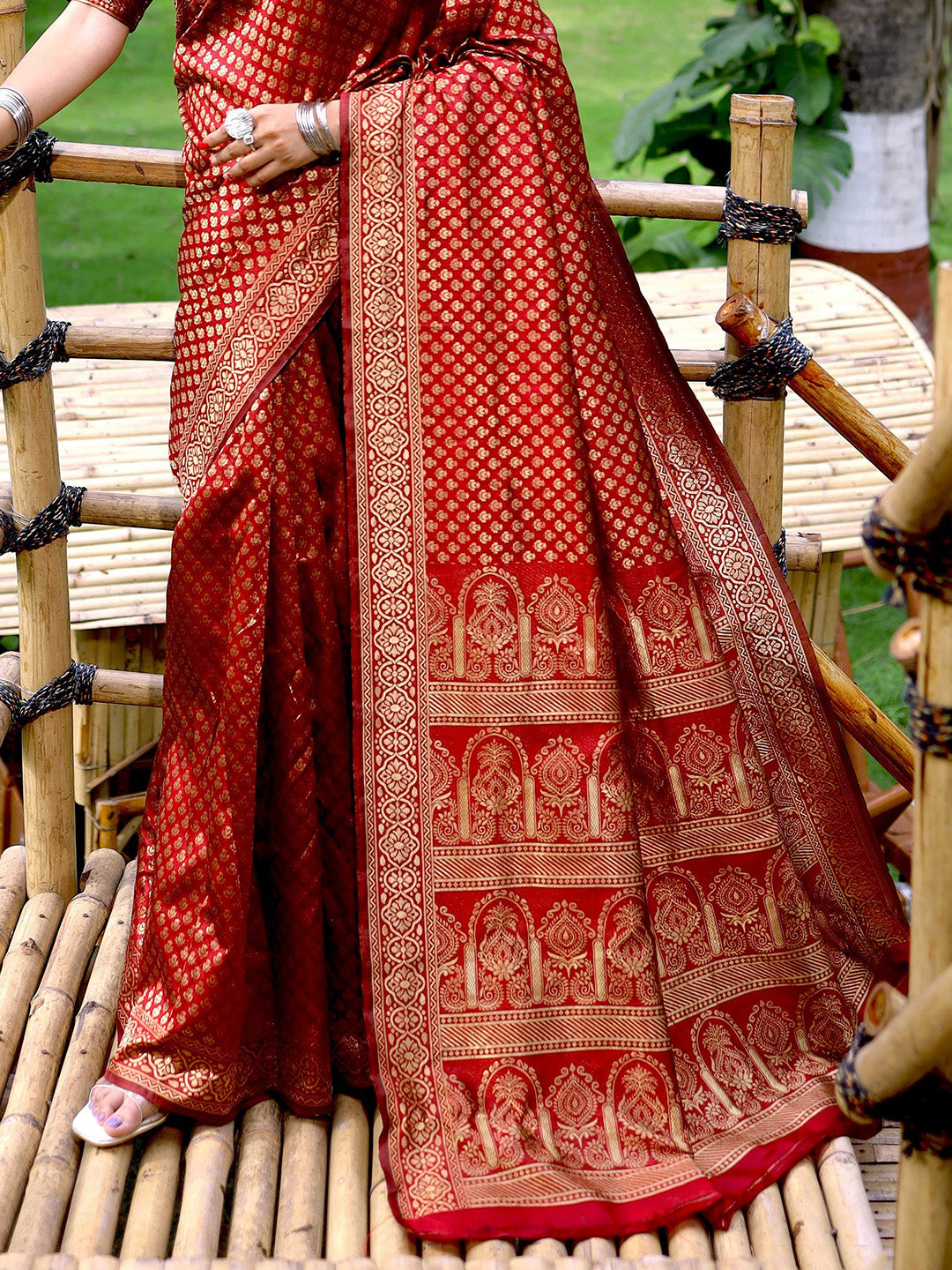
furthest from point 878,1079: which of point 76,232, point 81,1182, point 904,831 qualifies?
point 76,232

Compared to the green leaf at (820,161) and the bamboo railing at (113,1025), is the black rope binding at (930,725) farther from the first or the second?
the green leaf at (820,161)

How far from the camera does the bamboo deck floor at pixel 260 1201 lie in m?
1.57

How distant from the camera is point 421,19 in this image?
171 centimetres

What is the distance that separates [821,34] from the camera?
15.6 ft

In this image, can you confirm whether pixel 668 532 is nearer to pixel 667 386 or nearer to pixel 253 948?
pixel 667 386

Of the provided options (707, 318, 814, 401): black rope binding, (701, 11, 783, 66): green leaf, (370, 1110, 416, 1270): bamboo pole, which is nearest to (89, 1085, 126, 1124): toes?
(370, 1110, 416, 1270): bamboo pole

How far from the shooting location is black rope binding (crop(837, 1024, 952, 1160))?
111 centimetres

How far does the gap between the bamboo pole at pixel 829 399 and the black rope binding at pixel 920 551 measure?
1008 millimetres

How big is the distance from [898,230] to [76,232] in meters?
3.60

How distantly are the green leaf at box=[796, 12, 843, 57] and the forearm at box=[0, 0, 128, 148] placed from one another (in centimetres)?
357

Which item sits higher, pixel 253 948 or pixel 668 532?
pixel 668 532

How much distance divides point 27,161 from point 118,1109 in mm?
1220

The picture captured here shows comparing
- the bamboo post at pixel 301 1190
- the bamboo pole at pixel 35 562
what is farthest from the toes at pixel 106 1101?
the bamboo pole at pixel 35 562

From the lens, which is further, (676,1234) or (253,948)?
(253,948)
